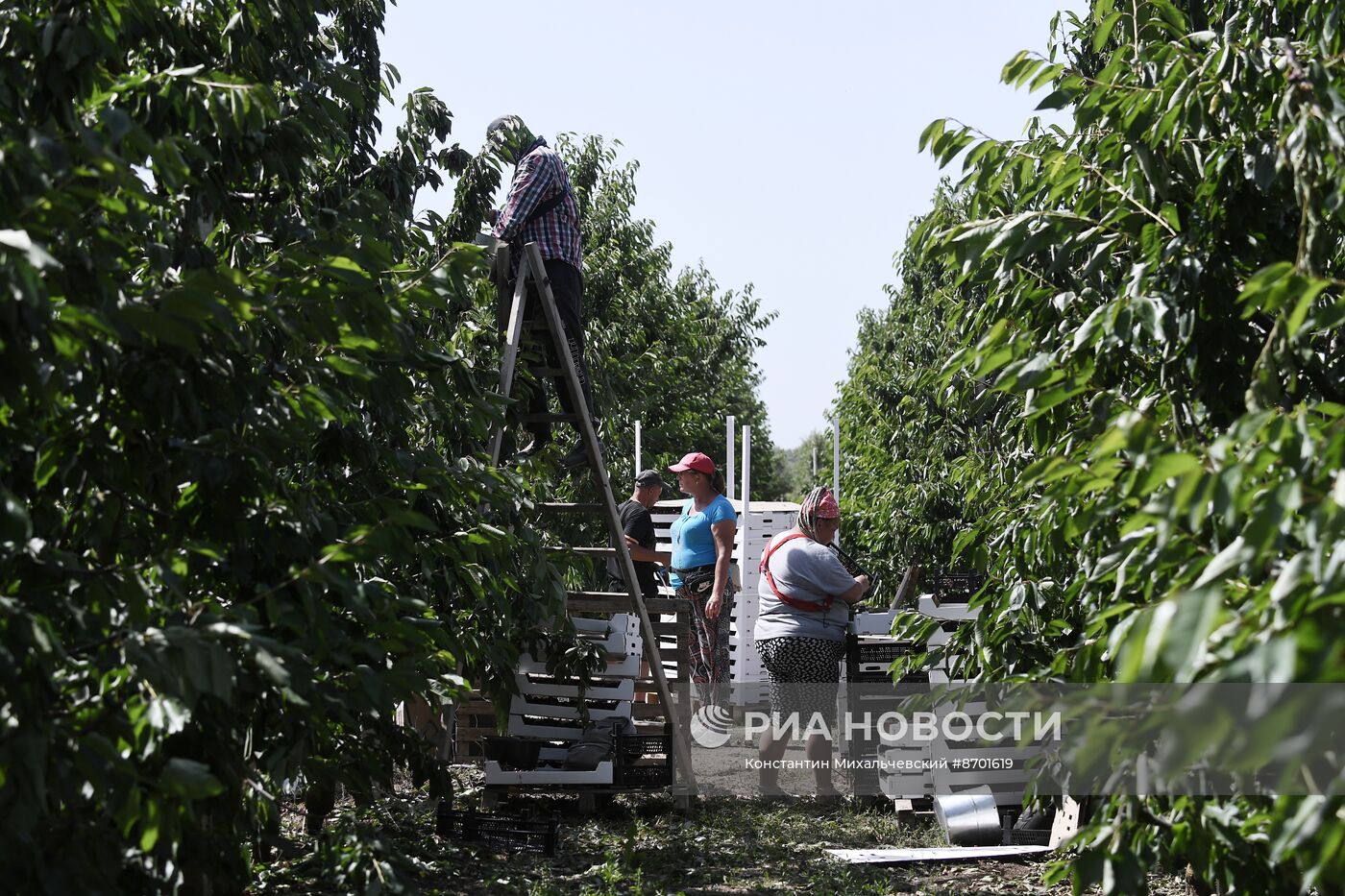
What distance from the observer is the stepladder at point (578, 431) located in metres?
6.61

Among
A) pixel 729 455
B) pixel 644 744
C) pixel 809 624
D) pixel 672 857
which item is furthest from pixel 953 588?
pixel 729 455

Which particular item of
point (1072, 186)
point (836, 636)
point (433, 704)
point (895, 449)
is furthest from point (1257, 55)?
point (895, 449)

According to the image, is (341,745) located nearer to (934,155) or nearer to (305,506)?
(305,506)

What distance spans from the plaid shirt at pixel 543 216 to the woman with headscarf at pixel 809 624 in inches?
81.2

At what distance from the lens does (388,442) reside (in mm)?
4574

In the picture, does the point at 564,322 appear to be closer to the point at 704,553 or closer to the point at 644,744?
the point at 644,744

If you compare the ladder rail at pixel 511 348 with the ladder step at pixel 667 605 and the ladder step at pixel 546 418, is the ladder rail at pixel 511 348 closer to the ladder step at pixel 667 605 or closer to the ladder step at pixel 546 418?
the ladder step at pixel 546 418

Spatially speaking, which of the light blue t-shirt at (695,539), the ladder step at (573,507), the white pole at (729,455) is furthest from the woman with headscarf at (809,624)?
the white pole at (729,455)

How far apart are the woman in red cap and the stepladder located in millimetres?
831

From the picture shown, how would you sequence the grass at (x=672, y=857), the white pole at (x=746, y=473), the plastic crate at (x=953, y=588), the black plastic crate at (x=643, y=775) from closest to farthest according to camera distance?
1. the grass at (x=672, y=857)
2. the black plastic crate at (x=643, y=775)
3. the plastic crate at (x=953, y=588)
4. the white pole at (x=746, y=473)

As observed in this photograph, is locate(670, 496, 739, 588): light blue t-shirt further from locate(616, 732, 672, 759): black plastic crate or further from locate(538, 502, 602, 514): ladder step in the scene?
locate(616, 732, 672, 759): black plastic crate

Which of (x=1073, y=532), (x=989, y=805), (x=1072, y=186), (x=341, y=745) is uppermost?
(x=1072, y=186)

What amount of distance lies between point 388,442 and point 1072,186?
2.52 m

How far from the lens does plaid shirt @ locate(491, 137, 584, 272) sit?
6801mm
